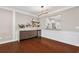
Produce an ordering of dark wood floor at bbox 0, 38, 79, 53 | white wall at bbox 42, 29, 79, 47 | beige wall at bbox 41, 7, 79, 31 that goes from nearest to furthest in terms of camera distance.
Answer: dark wood floor at bbox 0, 38, 79, 53
beige wall at bbox 41, 7, 79, 31
white wall at bbox 42, 29, 79, 47

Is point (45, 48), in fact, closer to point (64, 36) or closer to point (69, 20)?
point (64, 36)

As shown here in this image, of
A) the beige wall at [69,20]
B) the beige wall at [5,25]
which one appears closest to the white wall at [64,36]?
the beige wall at [69,20]

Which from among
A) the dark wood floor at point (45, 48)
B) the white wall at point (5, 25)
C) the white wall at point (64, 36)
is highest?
the white wall at point (5, 25)

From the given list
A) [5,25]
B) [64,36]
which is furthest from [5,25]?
[64,36]

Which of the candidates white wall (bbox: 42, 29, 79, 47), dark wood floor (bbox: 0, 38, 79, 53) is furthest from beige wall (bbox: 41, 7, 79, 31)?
dark wood floor (bbox: 0, 38, 79, 53)

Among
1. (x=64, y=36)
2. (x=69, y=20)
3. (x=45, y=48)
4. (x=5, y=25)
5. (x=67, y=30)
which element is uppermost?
(x=69, y=20)

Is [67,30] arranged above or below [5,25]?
below

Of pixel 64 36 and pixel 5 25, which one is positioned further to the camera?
pixel 64 36

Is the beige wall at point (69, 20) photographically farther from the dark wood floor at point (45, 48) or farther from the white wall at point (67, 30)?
the dark wood floor at point (45, 48)

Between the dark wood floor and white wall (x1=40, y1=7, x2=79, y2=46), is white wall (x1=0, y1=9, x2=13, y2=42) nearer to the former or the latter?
the dark wood floor

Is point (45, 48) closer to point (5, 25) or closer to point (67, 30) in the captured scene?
point (67, 30)

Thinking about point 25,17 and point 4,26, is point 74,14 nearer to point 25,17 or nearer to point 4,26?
point 25,17
